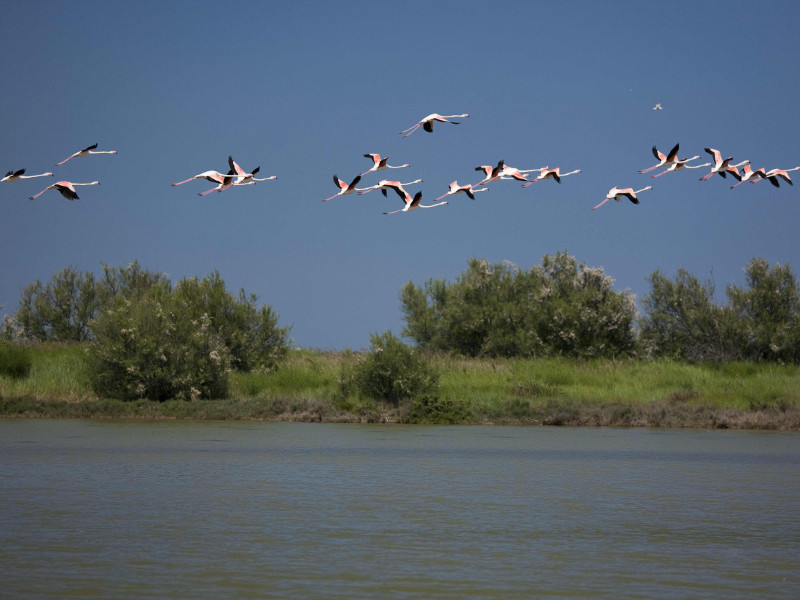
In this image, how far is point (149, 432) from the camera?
27.5 meters

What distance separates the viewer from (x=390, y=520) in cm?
1376

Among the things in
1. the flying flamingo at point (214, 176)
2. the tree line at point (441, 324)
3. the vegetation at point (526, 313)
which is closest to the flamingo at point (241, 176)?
the flying flamingo at point (214, 176)

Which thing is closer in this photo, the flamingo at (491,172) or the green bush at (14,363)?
the flamingo at (491,172)

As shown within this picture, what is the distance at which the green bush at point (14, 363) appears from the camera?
124 feet

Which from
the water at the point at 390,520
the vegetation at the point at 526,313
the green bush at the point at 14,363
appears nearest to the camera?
the water at the point at 390,520

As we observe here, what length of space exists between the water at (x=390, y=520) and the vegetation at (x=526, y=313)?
2681 cm

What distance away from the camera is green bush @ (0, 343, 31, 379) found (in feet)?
124

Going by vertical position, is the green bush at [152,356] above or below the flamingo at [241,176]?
below

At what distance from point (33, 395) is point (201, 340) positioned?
18.8 ft

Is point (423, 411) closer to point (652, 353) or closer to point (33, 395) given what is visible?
point (33, 395)

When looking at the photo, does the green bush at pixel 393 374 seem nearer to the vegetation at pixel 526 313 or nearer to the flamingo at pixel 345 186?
the flamingo at pixel 345 186

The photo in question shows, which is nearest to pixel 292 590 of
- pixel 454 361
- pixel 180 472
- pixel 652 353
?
pixel 180 472

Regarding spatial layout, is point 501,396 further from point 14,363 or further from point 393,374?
point 14,363

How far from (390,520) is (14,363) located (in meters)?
28.0
